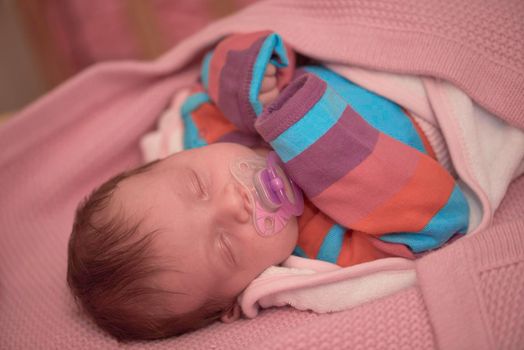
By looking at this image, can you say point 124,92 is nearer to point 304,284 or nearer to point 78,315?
point 78,315

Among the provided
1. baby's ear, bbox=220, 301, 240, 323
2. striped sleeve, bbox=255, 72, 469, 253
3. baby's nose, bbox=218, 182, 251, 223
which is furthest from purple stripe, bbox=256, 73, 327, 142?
baby's ear, bbox=220, 301, 240, 323

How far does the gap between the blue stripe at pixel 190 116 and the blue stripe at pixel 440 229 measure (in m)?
0.56

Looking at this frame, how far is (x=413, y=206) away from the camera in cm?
89

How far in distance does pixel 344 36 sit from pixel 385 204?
420 millimetres

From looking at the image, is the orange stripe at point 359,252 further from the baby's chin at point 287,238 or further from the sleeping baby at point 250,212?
the baby's chin at point 287,238

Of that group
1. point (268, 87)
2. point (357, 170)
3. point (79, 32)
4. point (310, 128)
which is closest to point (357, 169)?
point (357, 170)

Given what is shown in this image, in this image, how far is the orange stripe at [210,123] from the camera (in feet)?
3.92

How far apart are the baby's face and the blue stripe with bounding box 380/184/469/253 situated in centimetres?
23

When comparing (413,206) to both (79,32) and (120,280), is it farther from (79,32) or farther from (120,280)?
(79,32)

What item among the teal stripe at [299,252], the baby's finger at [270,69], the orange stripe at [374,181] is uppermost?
the baby's finger at [270,69]

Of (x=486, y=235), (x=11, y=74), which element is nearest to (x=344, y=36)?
(x=486, y=235)

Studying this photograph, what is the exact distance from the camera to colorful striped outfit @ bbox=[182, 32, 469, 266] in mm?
869

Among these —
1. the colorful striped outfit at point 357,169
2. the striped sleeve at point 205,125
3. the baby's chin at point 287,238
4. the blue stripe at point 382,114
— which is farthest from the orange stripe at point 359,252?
the striped sleeve at point 205,125

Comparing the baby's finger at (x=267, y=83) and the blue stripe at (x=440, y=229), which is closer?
the blue stripe at (x=440, y=229)
